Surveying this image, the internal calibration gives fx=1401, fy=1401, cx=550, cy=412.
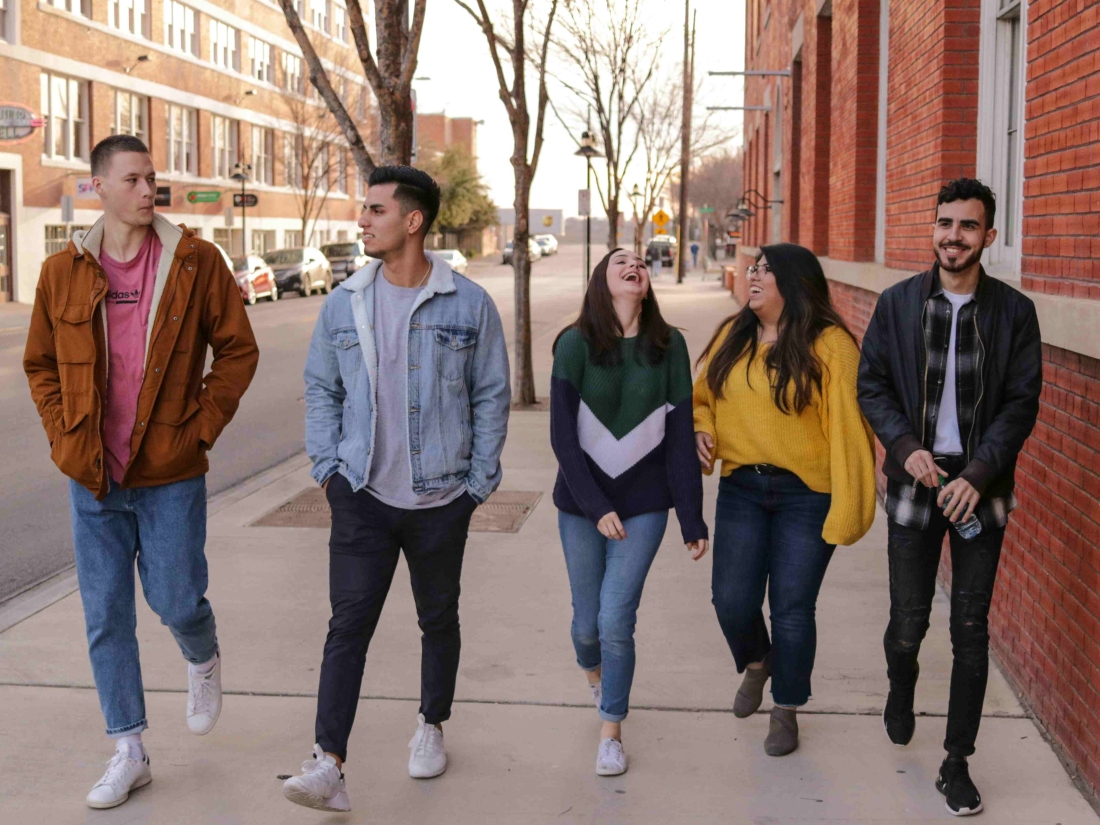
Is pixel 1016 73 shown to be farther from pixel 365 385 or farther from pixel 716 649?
pixel 365 385

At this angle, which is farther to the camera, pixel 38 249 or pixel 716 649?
pixel 38 249

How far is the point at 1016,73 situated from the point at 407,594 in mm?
3932

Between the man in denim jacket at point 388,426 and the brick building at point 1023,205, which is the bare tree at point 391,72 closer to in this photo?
the brick building at point 1023,205

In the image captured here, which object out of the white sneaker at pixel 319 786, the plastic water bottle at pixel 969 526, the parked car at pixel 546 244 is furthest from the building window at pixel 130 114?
the parked car at pixel 546 244

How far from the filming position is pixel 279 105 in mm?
59812

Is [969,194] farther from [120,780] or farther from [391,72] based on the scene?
[391,72]

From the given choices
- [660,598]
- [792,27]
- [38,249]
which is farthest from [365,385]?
[38,249]

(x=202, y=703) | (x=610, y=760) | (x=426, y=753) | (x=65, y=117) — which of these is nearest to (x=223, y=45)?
(x=65, y=117)

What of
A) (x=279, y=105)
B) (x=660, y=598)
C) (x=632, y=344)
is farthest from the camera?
A: (x=279, y=105)

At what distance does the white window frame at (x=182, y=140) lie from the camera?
48719 millimetres

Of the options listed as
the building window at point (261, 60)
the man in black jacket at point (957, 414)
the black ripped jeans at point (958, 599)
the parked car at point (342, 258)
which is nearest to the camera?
the man in black jacket at point (957, 414)

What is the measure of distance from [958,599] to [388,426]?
71.2 inches

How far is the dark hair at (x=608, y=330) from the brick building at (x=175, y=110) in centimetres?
3140

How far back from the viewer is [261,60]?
58219 millimetres
